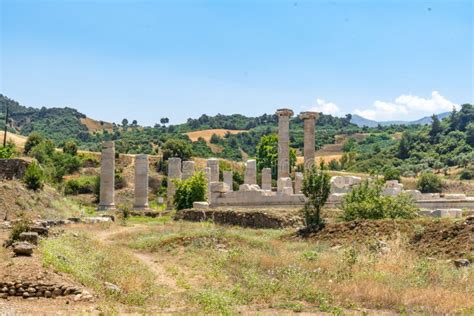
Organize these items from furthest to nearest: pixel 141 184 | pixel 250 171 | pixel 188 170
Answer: pixel 250 171
pixel 188 170
pixel 141 184

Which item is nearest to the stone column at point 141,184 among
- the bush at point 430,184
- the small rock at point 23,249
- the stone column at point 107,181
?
the stone column at point 107,181

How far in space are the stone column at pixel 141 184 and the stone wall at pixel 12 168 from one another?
781 centimetres

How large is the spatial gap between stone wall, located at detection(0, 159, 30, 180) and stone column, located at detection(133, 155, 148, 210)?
7.81m

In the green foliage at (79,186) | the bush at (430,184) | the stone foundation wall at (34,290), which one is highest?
the bush at (430,184)

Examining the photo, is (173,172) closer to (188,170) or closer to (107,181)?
(188,170)

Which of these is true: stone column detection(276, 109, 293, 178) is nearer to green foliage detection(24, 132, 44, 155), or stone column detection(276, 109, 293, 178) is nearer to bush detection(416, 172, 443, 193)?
bush detection(416, 172, 443, 193)

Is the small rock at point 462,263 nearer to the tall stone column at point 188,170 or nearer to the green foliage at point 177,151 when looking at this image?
the tall stone column at point 188,170

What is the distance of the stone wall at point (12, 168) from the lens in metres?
35.6

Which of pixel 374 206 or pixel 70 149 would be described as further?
pixel 70 149

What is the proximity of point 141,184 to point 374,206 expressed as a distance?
67.2ft

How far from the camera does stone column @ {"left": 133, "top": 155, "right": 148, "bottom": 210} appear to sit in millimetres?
40750

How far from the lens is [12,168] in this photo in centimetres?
3600

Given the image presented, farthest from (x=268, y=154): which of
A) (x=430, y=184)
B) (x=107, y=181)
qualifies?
(x=107, y=181)

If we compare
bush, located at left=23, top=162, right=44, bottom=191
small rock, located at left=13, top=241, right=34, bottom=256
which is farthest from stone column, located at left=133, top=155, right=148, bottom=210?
small rock, located at left=13, top=241, right=34, bottom=256
